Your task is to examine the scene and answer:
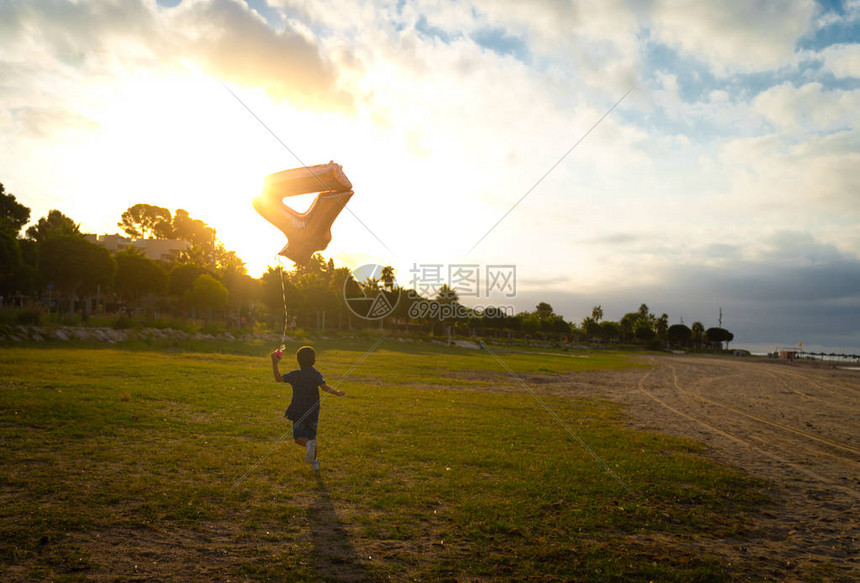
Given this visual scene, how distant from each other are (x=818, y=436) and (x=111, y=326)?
4002cm

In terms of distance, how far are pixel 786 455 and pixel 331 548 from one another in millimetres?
11636

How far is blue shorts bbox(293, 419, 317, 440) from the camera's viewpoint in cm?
889

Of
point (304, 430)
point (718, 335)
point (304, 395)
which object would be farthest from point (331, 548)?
point (718, 335)

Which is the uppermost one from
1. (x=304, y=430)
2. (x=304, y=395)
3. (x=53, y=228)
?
(x=53, y=228)

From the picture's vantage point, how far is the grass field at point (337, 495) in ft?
18.2

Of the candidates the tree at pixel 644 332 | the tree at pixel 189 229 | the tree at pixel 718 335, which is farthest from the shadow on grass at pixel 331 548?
the tree at pixel 718 335

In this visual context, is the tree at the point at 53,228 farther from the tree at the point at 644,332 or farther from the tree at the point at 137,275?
the tree at the point at 644,332

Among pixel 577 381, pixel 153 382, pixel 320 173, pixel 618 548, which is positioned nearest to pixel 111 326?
pixel 153 382

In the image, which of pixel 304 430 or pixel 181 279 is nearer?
pixel 304 430

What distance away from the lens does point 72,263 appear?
38844mm

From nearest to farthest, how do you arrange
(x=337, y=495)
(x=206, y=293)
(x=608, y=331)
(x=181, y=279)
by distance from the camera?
(x=337, y=495) → (x=206, y=293) → (x=181, y=279) → (x=608, y=331)

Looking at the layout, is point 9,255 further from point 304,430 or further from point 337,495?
point 337,495

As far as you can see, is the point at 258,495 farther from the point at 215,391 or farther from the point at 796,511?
the point at 215,391

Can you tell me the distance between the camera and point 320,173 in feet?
25.5
